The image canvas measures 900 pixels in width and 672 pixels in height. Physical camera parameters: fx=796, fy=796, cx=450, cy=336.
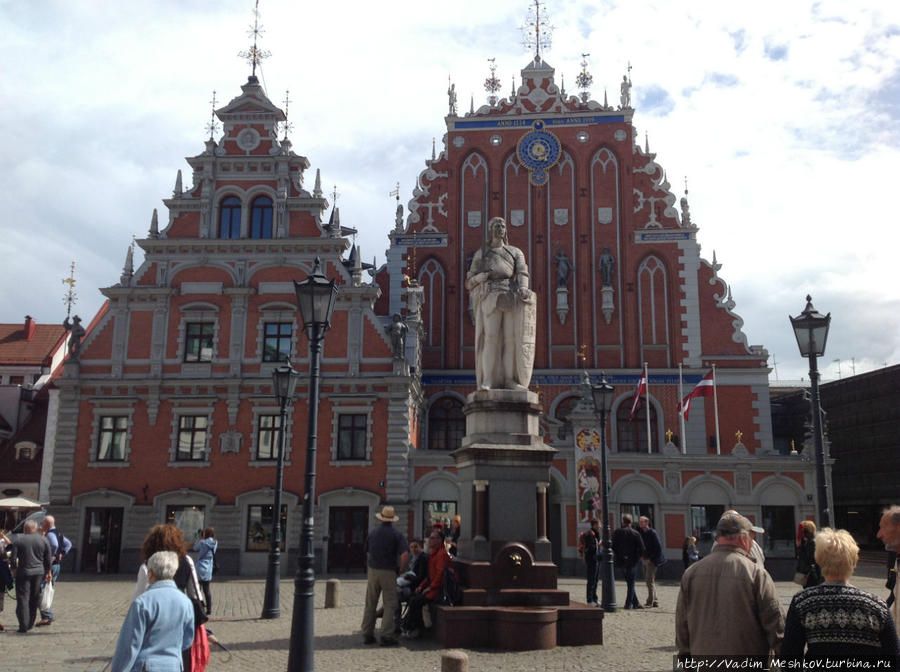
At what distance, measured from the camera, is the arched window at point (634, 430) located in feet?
96.6

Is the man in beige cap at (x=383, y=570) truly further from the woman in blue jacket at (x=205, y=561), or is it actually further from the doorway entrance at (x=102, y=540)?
the doorway entrance at (x=102, y=540)

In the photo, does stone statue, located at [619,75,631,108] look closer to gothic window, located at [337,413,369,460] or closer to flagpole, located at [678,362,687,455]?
flagpole, located at [678,362,687,455]

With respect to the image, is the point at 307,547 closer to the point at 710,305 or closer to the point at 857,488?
the point at 710,305

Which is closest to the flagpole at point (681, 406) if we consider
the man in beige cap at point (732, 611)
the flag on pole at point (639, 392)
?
the flag on pole at point (639, 392)

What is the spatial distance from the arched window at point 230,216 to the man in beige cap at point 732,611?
82.4ft

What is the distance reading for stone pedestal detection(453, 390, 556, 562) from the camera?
11070mm

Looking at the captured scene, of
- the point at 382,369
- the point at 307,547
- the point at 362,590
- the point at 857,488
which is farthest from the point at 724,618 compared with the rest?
the point at 857,488

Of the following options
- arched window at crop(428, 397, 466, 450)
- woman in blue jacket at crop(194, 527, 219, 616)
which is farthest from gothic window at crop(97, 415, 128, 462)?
woman in blue jacket at crop(194, 527, 219, 616)

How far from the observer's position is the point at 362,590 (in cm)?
1961

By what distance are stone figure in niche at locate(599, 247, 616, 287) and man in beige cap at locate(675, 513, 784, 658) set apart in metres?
26.0

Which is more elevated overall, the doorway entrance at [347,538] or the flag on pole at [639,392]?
the flag on pole at [639,392]

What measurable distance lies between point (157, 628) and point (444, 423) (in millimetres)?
25956

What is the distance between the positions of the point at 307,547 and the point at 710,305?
24.9 meters

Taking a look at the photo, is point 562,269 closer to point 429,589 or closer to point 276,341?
point 276,341
